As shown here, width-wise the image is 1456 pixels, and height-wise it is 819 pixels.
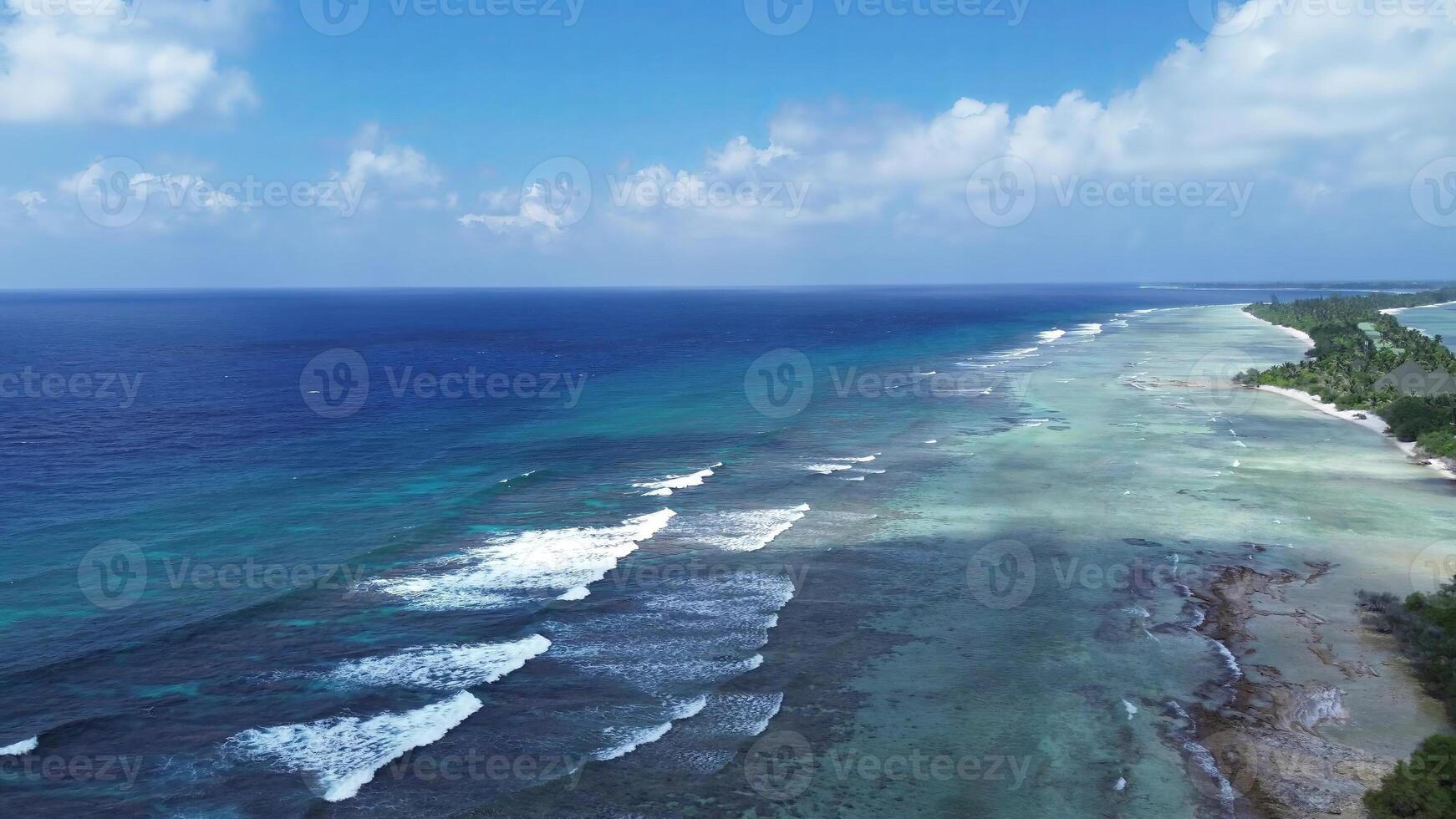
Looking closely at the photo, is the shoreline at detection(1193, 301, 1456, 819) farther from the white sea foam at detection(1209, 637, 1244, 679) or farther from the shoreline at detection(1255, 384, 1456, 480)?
the shoreline at detection(1255, 384, 1456, 480)

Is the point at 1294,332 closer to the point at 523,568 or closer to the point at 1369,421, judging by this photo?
the point at 1369,421

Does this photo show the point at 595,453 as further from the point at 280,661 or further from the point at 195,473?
the point at 280,661

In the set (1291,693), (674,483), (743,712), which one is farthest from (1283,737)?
(674,483)

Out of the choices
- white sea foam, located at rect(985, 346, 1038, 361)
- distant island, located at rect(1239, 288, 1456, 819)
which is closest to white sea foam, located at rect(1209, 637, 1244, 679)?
distant island, located at rect(1239, 288, 1456, 819)

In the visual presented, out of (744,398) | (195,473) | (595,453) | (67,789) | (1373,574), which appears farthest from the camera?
(744,398)

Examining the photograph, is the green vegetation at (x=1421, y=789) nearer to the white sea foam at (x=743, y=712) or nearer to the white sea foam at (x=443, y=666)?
→ the white sea foam at (x=743, y=712)

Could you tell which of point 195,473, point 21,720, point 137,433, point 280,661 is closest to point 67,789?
point 21,720
